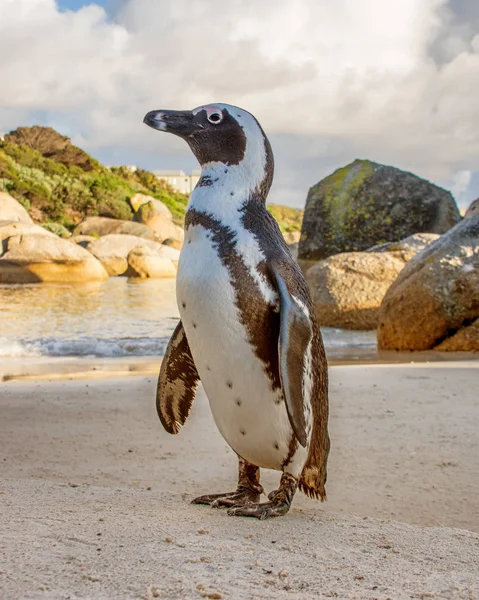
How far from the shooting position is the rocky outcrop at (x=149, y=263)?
2847 cm

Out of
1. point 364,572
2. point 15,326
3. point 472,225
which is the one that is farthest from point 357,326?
point 364,572

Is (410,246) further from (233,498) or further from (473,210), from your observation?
(233,498)

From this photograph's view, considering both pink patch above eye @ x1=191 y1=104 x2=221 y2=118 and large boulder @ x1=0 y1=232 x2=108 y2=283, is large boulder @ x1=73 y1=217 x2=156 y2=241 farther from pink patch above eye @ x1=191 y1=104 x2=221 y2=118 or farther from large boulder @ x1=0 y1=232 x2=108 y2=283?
pink patch above eye @ x1=191 y1=104 x2=221 y2=118

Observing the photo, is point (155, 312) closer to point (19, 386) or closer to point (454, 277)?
point (454, 277)

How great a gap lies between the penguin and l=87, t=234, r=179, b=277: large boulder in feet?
86.9

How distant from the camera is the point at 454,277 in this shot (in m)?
9.37

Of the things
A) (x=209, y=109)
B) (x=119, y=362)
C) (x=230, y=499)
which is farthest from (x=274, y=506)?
(x=119, y=362)

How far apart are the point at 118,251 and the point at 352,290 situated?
19775 millimetres

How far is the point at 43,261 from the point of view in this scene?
25375mm

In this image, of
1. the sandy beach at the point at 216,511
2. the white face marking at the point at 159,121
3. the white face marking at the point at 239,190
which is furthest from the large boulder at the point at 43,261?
the white face marking at the point at 239,190

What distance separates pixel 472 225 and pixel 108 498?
8222 millimetres

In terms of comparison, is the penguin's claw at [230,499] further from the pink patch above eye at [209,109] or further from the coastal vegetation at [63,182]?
the coastal vegetation at [63,182]

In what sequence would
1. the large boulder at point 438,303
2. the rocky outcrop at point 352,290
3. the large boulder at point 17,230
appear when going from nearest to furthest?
the large boulder at point 438,303
the rocky outcrop at point 352,290
the large boulder at point 17,230

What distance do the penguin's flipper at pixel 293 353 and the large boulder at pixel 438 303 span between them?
7.02 metres
